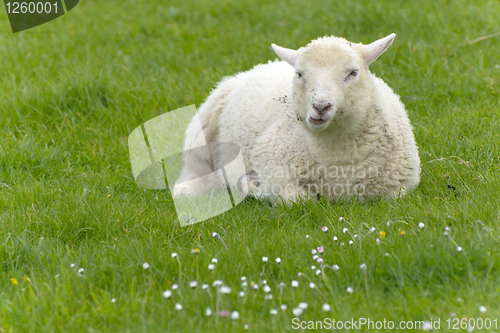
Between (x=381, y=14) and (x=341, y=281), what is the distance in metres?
5.13

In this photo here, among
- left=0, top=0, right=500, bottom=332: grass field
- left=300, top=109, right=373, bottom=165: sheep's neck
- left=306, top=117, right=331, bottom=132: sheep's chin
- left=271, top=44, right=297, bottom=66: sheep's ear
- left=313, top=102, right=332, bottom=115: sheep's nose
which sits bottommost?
left=0, top=0, right=500, bottom=332: grass field

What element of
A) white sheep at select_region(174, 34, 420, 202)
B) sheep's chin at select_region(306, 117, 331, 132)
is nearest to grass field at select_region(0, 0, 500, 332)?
white sheep at select_region(174, 34, 420, 202)

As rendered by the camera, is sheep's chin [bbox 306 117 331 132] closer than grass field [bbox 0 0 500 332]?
No

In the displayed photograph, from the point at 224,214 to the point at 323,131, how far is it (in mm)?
904

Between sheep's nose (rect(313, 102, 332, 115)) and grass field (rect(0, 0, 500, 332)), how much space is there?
68cm

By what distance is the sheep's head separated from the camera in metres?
3.70

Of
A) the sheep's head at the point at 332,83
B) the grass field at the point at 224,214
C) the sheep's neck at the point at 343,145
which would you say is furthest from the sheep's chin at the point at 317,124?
the grass field at the point at 224,214

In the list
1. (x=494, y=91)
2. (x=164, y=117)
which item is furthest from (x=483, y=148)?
(x=164, y=117)

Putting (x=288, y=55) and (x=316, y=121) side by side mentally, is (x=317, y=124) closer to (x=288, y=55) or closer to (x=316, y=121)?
(x=316, y=121)

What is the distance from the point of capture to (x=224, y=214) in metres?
4.17

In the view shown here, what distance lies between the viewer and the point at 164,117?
6098 millimetres

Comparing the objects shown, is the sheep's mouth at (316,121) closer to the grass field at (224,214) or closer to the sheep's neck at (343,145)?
the sheep's neck at (343,145)

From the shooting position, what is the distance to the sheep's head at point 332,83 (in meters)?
3.70

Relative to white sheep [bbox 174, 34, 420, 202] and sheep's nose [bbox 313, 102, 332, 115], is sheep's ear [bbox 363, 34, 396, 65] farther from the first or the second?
sheep's nose [bbox 313, 102, 332, 115]
